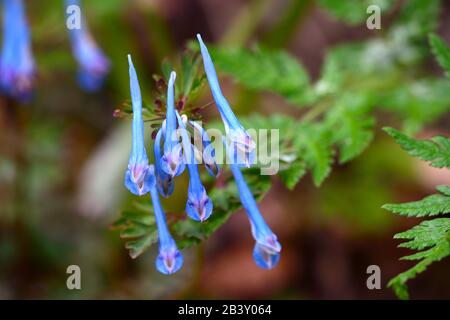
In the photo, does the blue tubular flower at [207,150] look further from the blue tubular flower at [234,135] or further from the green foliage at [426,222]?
the green foliage at [426,222]

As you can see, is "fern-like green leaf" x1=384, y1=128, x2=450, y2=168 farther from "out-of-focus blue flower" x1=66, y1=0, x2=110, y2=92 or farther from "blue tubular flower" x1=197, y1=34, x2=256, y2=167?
"out-of-focus blue flower" x1=66, y1=0, x2=110, y2=92

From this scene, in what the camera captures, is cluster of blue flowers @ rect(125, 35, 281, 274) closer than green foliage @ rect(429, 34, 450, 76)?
Yes

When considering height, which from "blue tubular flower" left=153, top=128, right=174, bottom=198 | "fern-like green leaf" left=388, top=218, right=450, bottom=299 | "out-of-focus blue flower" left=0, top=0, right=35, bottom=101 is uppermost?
"out-of-focus blue flower" left=0, top=0, right=35, bottom=101

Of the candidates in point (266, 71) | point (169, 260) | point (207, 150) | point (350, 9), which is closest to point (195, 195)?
point (207, 150)

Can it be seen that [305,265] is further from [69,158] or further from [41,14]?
[41,14]

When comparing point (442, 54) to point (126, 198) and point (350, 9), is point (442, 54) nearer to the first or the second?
point (350, 9)

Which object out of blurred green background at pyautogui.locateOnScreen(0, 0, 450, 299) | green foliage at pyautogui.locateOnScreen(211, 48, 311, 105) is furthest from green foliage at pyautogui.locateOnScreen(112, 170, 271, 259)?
blurred green background at pyautogui.locateOnScreen(0, 0, 450, 299)
